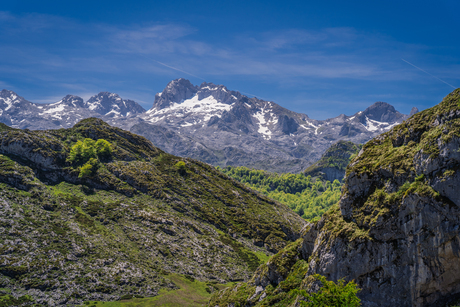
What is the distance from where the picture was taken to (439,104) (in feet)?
124

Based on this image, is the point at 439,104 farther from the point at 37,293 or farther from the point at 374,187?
the point at 37,293

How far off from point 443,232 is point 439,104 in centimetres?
1861

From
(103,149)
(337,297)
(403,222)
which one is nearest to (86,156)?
(103,149)

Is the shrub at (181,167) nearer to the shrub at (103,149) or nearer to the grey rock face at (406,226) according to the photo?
the shrub at (103,149)

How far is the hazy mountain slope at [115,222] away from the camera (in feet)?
237

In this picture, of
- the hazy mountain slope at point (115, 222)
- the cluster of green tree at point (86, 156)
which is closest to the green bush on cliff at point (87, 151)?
the cluster of green tree at point (86, 156)

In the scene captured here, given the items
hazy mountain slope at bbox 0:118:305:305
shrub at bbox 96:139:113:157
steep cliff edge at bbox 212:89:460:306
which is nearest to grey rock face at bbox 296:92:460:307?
steep cliff edge at bbox 212:89:460:306

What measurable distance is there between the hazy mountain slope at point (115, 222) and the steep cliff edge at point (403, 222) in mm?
57668

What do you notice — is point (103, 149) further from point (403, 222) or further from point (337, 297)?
point (403, 222)

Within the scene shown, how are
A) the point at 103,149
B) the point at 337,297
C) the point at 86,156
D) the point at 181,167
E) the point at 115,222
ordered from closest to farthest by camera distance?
the point at 337,297 < the point at 115,222 < the point at 86,156 < the point at 103,149 < the point at 181,167

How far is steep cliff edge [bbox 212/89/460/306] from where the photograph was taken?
30484 millimetres

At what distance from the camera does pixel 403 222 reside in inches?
1315

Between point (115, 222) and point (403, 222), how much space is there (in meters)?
95.7

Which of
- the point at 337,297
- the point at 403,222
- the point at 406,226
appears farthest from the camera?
the point at 403,222
